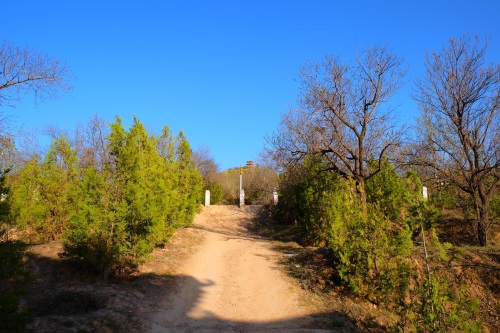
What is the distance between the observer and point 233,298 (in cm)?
930

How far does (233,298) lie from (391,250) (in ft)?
12.7

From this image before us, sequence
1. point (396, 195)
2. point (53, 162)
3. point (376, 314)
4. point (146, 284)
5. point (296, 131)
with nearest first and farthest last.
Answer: point (376, 314), point (146, 284), point (53, 162), point (296, 131), point (396, 195)

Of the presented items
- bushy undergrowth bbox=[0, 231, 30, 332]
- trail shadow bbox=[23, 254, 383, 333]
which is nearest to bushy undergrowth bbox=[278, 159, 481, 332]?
trail shadow bbox=[23, 254, 383, 333]

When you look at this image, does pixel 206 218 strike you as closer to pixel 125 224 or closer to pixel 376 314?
pixel 125 224

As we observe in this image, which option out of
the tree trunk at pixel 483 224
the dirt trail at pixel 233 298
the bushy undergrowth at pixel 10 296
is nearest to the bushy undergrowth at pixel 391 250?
the dirt trail at pixel 233 298

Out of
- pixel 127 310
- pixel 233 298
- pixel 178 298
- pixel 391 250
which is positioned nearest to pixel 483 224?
pixel 391 250

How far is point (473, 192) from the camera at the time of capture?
1270 cm

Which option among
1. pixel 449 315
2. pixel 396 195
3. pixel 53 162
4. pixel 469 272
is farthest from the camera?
pixel 396 195

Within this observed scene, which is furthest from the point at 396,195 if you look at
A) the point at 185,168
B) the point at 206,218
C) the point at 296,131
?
the point at 206,218

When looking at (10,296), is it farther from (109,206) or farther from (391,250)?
(391,250)

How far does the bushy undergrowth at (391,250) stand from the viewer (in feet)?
20.2

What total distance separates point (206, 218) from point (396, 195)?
11630mm

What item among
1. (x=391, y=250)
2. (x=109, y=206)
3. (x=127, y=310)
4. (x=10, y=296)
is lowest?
(x=127, y=310)

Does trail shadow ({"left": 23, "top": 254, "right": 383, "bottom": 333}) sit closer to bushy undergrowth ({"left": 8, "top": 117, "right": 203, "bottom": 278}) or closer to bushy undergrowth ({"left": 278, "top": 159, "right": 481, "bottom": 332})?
bushy undergrowth ({"left": 8, "top": 117, "right": 203, "bottom": 278})
